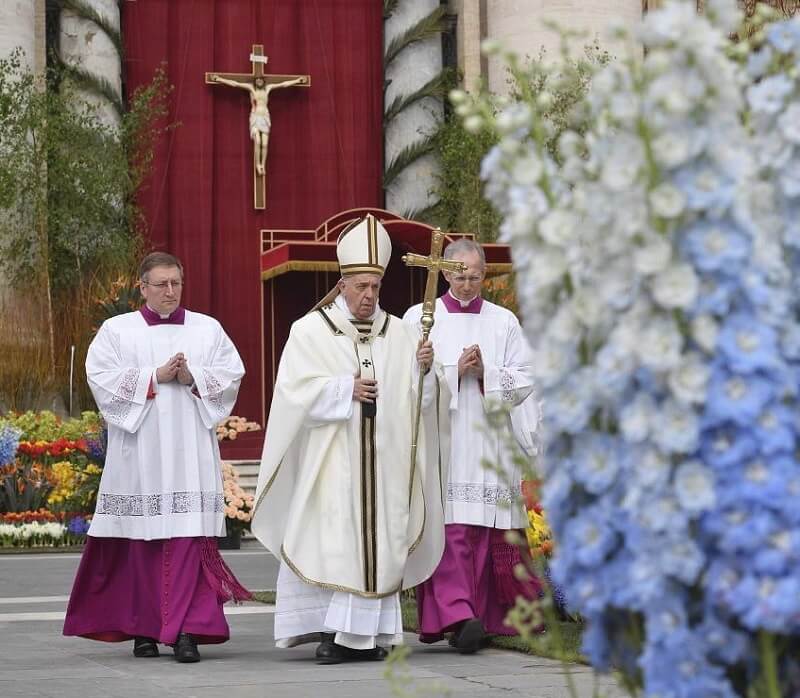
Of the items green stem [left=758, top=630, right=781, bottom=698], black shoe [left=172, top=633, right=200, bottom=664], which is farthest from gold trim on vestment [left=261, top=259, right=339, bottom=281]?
green stem [left=758, top=630, right=781, bottom=698]

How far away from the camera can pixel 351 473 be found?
735 cm

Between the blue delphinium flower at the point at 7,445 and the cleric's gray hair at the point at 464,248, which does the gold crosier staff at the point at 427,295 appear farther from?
the blue delphinium flower at the point at 7,445

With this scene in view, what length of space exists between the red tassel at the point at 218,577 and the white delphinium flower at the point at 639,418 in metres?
5.32

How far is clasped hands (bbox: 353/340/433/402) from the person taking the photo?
7367mm

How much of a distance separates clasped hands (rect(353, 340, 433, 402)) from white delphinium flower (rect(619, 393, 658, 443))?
4.95m

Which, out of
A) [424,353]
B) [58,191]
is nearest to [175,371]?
[424,353]

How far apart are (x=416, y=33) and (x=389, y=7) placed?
0.59m

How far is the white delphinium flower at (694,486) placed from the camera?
7.74 ft

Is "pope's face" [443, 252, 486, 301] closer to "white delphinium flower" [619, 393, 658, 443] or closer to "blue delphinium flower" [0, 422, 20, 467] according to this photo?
"white delphinium flower" [619, 393, 658, 443]

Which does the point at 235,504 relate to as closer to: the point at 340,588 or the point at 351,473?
the point at 351,473

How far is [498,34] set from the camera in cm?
2328

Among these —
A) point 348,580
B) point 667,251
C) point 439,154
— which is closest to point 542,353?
point 667,251

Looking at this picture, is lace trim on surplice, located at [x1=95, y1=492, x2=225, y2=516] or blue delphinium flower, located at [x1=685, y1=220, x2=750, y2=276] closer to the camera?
blue delphinium flower, located at [x1=685, y1=220, x2=750, y2=276]

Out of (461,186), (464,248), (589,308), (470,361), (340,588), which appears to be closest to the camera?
(589,308)
